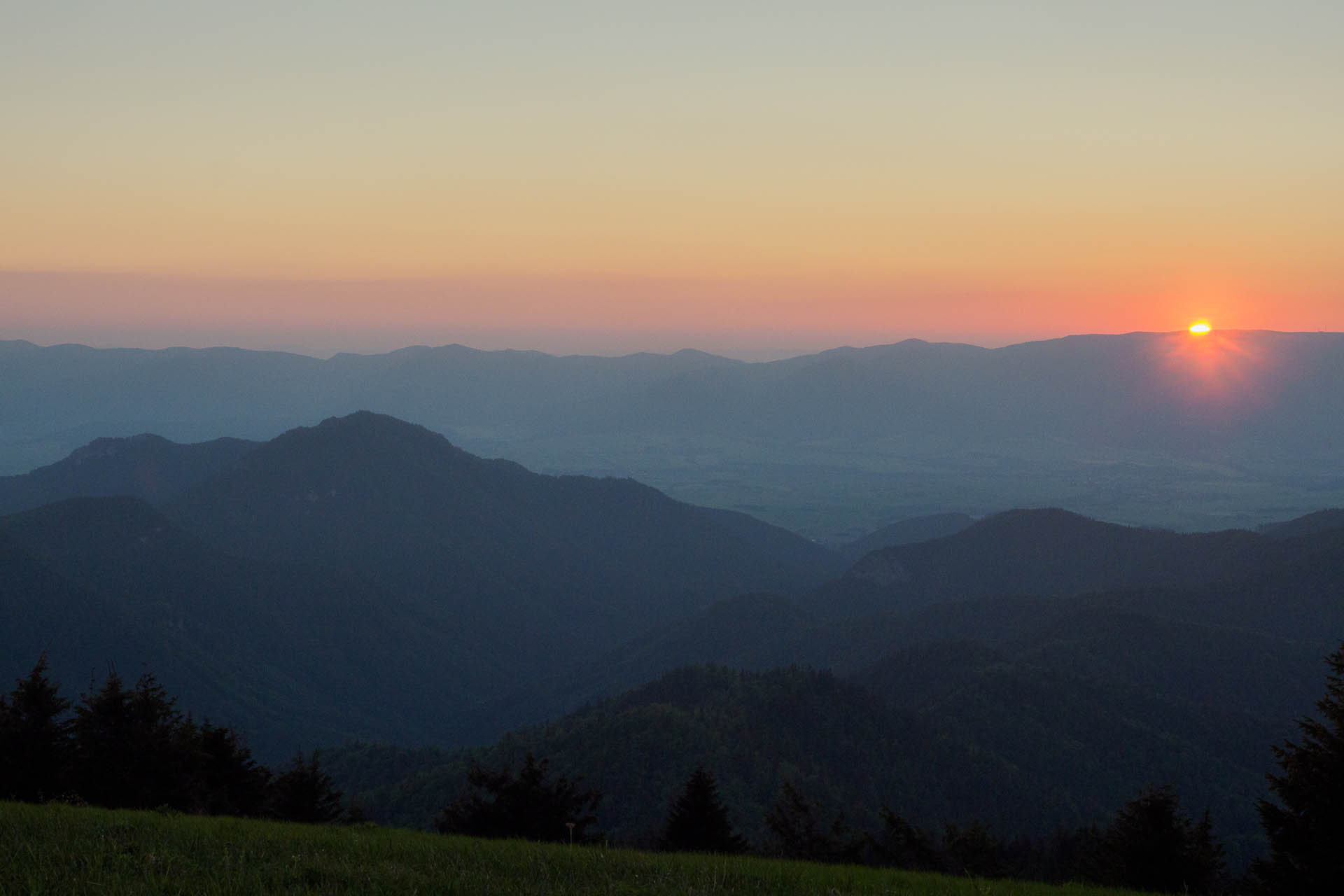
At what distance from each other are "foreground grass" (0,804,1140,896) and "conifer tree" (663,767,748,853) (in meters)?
16.7

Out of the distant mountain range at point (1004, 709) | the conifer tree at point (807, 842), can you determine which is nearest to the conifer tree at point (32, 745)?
the conifer tree at point (807, 842)

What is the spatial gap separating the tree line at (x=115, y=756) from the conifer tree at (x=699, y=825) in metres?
11.5

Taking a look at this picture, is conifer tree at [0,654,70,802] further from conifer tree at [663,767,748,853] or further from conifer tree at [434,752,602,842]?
conifer tree at [663,767,748,853]

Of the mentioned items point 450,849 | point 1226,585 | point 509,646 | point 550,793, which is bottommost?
point 509,646

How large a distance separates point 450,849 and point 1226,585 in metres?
155

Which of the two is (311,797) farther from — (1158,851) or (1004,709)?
(1004,709)

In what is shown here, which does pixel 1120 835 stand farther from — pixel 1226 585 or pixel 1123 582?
pixel 1123 582

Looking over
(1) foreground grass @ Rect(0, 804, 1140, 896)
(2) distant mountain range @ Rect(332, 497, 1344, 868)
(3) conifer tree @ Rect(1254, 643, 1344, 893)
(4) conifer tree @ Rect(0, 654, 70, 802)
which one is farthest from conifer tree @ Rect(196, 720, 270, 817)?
(3) conifer tree @ Rect(1254, 643, 1344, 893)

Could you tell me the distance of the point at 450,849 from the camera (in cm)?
1195

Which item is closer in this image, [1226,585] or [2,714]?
[2,714]

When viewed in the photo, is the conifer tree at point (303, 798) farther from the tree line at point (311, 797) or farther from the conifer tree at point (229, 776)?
the conifer tree at point (229, 776)

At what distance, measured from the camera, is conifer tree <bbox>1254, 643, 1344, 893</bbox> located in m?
16.0

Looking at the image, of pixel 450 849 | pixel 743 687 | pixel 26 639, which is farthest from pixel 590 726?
pixel 26 639

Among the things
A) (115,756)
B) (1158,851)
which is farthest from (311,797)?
(1158,851)
